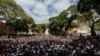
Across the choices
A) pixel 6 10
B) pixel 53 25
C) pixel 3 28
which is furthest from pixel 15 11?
pixel 53 25

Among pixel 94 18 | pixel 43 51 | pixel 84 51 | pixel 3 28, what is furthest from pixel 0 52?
pixel 3 28

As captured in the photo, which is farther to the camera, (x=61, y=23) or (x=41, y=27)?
(x=41, y=27)

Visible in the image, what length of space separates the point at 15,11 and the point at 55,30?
46787 millimetres

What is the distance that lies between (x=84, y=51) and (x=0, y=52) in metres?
4.09

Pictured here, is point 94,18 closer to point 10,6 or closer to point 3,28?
point 3,28

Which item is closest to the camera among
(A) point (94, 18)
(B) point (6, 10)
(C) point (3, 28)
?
(B) point (6, 10)

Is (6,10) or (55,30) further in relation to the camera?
(55,30)

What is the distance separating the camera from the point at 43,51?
42.4 ft

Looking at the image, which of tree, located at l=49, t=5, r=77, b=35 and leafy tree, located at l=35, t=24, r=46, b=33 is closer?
tree, located at l=49, t=5, r=77, b=35

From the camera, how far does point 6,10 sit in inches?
989

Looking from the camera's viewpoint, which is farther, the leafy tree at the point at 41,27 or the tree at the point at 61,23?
the leafy tree at the point at 41,27

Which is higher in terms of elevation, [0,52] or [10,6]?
→ [10,6]

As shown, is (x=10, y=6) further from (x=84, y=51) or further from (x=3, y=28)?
(x=3, y=28)

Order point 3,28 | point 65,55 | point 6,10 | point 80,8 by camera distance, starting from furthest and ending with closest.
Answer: point 3,28 < point 80,8 < point 6,10 < point 65,55
